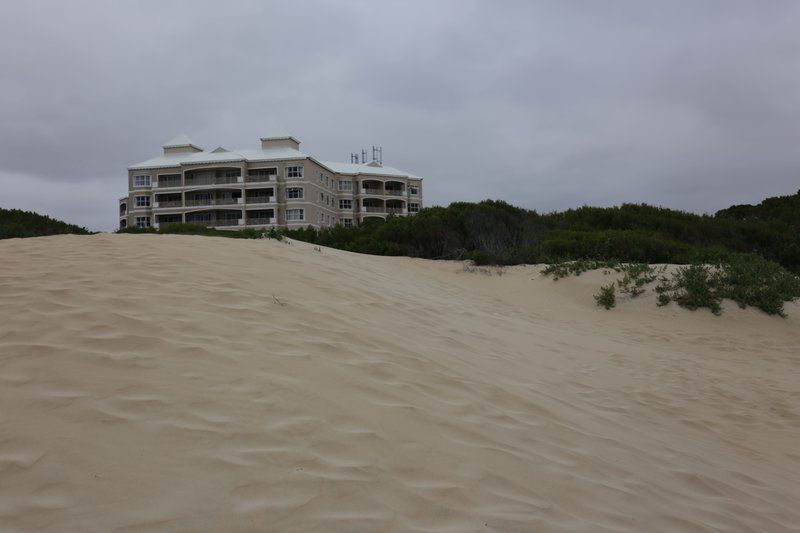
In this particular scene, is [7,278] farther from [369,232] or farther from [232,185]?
[232,185]

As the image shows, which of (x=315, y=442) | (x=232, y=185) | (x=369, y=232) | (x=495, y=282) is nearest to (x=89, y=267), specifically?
(x=315, y=442)

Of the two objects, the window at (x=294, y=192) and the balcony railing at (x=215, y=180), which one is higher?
the balcony railing at (x=215, y=180)

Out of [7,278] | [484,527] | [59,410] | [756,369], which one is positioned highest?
[7,278]

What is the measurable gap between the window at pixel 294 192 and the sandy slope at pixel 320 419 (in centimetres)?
4463

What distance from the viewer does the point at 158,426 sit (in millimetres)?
2803

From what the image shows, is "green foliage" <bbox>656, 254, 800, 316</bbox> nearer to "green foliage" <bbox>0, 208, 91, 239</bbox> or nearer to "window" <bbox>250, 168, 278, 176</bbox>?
"green foliage" <bbox>0, 208, 91, 239</bbox>

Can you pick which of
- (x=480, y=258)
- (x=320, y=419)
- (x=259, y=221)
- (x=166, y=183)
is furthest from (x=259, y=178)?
(x=320, y=419)

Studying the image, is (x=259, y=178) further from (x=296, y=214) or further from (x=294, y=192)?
(x=296, y=214)

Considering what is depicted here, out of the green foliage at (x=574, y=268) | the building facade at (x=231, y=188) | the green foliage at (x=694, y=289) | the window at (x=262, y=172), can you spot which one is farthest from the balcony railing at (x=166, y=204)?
the green foliage at (x=694, y=289)

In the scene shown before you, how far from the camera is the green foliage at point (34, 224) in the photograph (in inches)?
→ 750

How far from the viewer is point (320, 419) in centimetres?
316

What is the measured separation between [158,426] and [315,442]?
0.83 metres

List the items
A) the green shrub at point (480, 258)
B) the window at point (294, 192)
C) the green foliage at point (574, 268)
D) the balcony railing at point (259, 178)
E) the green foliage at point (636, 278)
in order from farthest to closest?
the balcony railing at point (259, 178)
the window at point (294, 192)
the green shrub at point (480, 258)
the green foliage at point (574, 268)
the green foliage at point (636, 278)

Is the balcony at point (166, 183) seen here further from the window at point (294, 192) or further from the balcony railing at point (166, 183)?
the window at point (294, 192)
